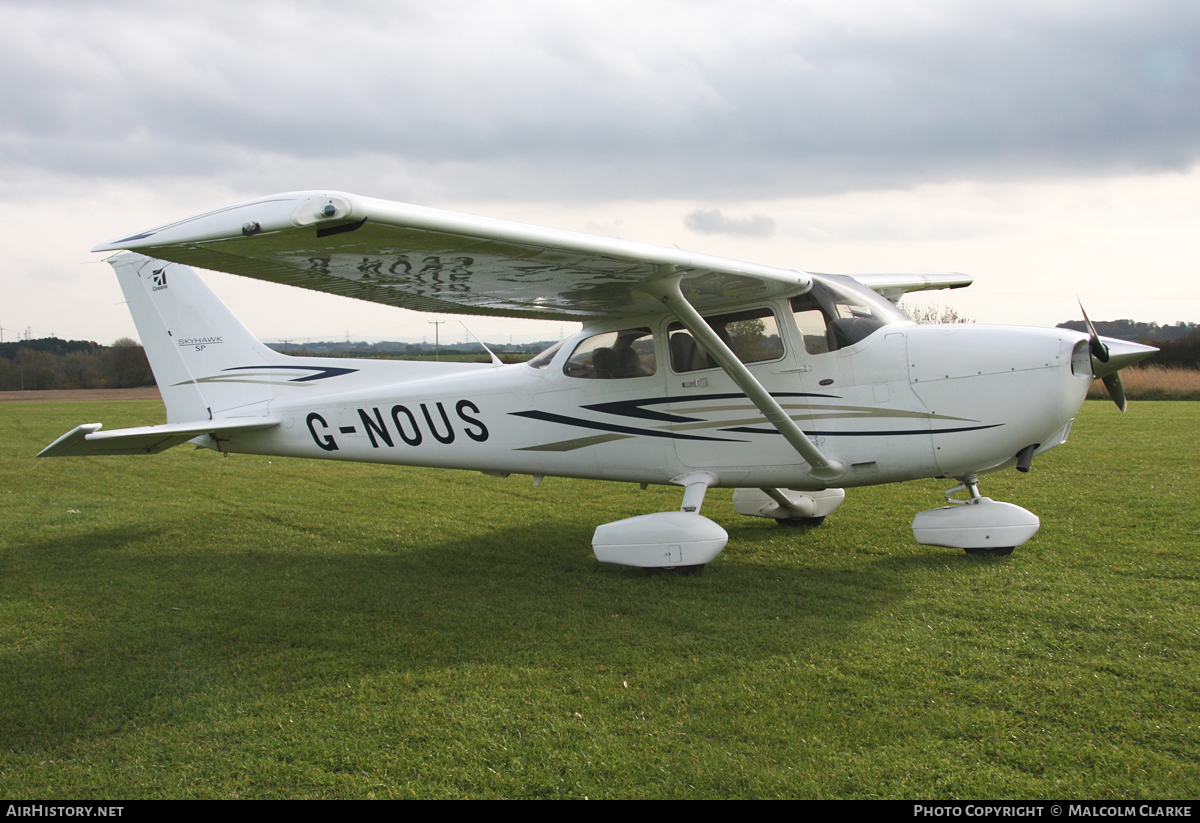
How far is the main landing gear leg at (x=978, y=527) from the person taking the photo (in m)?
5.79

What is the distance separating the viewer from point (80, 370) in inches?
2282

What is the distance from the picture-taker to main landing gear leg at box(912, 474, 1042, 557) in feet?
19.0

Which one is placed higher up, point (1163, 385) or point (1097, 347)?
point (1097, 347)

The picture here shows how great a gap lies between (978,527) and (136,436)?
7.27 m

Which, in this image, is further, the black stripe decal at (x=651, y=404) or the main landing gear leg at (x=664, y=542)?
the black stripe decal at (x=651, y=404)

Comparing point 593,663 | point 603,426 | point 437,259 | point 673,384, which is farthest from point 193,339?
point 593,663

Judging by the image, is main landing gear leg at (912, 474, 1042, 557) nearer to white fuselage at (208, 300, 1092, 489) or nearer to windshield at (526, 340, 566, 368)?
white fuselage at (208, 300, 1092, 489)

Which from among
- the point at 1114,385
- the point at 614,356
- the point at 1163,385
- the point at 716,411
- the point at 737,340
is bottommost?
the point at 1163,385

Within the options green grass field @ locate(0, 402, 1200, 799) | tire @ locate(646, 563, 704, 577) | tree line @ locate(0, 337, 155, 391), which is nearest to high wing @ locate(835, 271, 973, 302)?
green grass field @ locate(0, 402, 1200, 799)

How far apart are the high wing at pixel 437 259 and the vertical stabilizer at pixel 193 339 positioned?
2829 millimetres

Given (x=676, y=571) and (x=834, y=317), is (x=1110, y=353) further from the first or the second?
(x=676, y=571)

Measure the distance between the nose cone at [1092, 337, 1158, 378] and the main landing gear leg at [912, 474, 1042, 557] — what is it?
1.15 metres

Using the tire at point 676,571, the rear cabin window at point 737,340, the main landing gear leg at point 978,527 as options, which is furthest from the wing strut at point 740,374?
the tire at point 676,571

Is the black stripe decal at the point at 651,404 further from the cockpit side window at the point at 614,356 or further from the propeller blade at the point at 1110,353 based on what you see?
the propeller blade at the point at 1110,353
